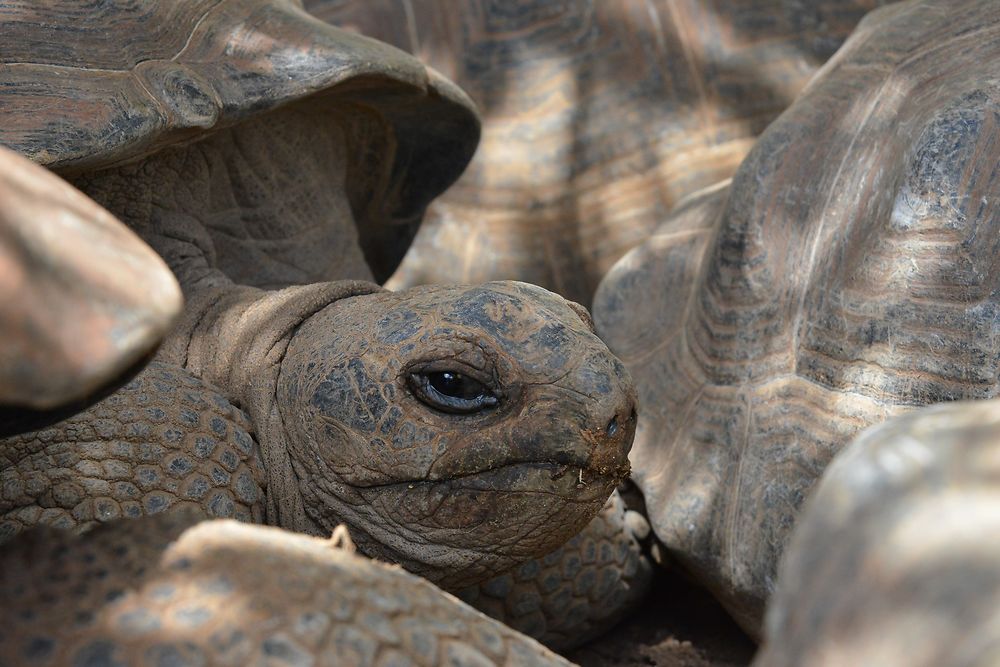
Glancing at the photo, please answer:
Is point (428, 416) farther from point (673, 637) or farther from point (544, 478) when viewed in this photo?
point (673, 637)

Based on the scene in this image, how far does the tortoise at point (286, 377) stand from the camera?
1751 millimetres

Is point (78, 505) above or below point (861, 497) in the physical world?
below

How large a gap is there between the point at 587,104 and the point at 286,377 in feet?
6.34

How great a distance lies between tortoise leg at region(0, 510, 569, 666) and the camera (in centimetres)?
114

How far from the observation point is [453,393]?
71.0 inches

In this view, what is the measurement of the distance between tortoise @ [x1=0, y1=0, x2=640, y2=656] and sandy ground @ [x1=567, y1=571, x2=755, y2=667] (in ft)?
0.56

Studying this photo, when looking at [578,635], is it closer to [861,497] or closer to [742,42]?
[861,497]

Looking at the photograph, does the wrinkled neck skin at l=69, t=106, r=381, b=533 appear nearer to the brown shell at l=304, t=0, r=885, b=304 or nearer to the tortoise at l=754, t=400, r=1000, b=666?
the brown shell at l=304, t=0, r=885, b=304

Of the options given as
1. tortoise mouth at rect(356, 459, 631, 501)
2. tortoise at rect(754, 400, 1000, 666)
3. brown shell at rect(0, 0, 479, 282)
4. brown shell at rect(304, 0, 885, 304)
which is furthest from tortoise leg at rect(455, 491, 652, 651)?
tortoise at rect(754, 400, 1000, 666)

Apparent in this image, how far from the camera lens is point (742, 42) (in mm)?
3512

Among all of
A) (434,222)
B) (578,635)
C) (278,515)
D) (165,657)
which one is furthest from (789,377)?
(434,222)

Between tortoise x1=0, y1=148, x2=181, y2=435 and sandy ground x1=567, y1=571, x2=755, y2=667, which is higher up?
tortoise x1=0, y1=148, x2=181, y2=435

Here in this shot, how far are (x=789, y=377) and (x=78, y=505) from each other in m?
1.41

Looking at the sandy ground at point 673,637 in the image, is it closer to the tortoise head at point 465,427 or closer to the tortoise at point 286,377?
the tortoise at point 286,377
